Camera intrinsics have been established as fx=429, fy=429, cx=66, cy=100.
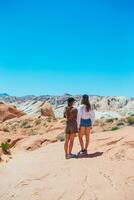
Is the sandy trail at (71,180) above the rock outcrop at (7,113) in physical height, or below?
below

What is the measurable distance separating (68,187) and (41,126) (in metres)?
25.0

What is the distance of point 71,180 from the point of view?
348 inches

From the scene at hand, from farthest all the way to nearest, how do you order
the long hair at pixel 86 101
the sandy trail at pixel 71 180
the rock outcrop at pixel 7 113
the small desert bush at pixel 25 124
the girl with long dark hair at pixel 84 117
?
the rock outcrop at pixel 7 113
the small desert bush at pixel 25 124
the girl with long dark hair at pixel 84 117
the long hair at pixel 86 101
the sandy trail at pixel 71 180

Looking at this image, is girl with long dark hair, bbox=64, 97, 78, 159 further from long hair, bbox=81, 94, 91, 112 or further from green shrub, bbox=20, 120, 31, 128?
green shrub, bbox=20, 120, 31, 128

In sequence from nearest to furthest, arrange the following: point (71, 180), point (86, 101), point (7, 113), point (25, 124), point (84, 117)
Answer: point (71, 180), point (86, 101), point (84, 117), point (25, 124), point (7, 113)

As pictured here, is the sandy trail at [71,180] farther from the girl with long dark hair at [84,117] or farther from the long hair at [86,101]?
the long hair at [86,101]

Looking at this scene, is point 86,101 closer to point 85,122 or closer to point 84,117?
point 84,117

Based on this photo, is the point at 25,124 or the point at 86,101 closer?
the point at 86,101

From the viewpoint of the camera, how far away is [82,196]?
8.00m

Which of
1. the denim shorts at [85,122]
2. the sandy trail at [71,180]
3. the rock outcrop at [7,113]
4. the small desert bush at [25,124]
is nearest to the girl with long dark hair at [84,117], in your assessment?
the denim shorts at [85,122]

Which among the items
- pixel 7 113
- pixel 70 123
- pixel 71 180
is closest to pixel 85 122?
pixel 70 123

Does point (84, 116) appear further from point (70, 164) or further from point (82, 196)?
point (82, 196)

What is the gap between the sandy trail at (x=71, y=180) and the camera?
26.6 feet

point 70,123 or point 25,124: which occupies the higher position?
point 25,124
